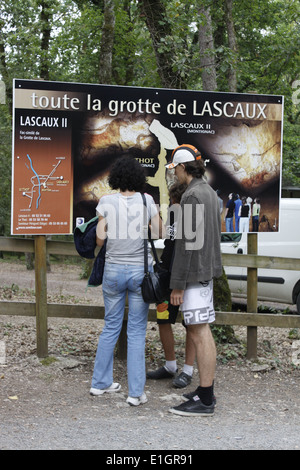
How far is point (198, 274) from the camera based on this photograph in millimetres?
4648

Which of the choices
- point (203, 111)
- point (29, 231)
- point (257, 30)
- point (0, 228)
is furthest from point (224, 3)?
point (0, 228)

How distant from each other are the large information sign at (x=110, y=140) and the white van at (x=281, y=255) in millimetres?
3746

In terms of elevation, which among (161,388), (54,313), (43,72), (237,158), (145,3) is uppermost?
(43,72)

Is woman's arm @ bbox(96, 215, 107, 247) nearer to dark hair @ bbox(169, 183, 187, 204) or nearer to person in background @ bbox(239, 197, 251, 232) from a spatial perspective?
dark hair @ bbox(169, 183, 187, 204)

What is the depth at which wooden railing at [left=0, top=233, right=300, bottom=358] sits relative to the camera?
5703 mm

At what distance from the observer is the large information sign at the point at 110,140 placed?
5.46 metres

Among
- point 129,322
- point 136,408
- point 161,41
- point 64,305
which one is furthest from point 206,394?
point 161,41

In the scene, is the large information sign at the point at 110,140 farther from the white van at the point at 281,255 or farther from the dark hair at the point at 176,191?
the white van at the point at 281,255

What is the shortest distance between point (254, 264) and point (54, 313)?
2.02 meters

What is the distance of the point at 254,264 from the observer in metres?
5.96

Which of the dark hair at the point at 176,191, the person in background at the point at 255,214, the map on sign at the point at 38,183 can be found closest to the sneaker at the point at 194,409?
the dark hair at the point at 176,191

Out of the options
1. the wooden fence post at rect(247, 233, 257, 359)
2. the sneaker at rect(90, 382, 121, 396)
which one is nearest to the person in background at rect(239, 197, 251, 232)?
the wooden fence post at rect(247, 233, 257, 359)

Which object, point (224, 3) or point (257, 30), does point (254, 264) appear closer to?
point (224, 3)

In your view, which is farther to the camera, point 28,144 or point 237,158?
point 237,158
